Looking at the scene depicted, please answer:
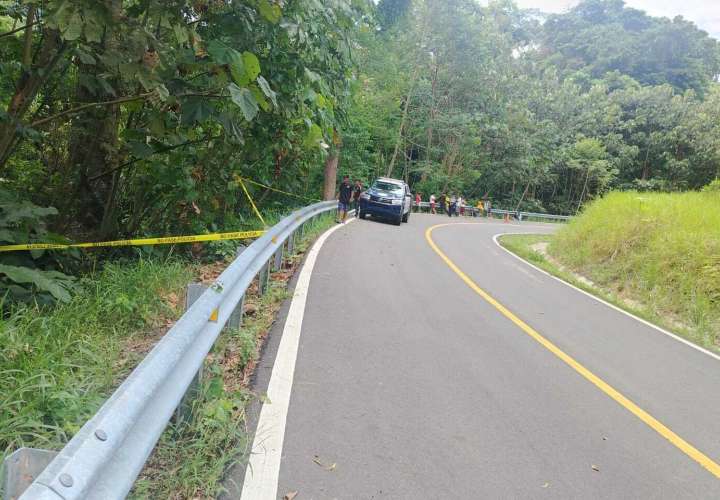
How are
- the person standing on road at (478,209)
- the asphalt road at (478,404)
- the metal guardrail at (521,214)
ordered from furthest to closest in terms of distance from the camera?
the metal guardrail at (521,214) < the person standing on road at (478,209) < the asphalt road at (478,404)

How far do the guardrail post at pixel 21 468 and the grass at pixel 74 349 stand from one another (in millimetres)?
1232

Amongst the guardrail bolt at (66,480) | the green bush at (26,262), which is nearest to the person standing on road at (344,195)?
the green bush at (26,262)

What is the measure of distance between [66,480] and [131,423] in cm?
49

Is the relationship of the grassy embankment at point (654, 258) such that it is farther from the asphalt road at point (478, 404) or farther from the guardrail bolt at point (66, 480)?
the guardrail bolt at point (66, 480)

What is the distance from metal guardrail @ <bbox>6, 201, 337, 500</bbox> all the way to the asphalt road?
899mm

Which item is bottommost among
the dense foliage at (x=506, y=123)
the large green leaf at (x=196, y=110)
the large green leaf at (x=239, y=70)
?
the large green leaf at (x=196, y=110)

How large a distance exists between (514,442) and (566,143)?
48.4 meters

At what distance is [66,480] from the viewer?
1601 millimetres

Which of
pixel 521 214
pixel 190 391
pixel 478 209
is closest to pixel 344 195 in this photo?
pixel 190 391

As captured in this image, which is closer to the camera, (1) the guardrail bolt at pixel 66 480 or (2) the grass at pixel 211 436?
(1) the guardrail bolt at pixel 66 480

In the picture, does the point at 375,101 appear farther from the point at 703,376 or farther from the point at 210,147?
the point at 703,376

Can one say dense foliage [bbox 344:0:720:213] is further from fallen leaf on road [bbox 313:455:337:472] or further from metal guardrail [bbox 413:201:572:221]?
fallen leaf on road [bbox 313:455:337:472]

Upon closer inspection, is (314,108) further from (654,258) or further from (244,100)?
(654,258)

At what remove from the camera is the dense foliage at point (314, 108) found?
14.2 feet
